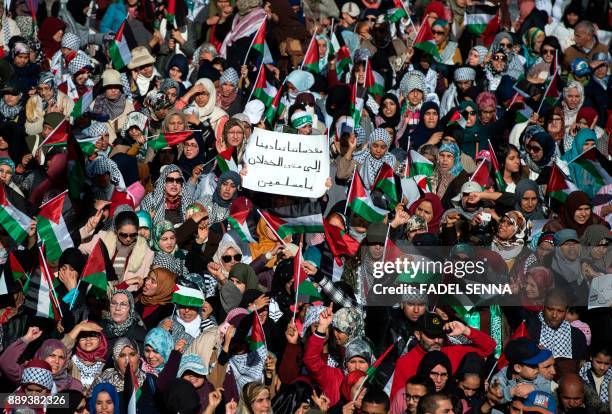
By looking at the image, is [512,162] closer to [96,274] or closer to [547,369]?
[547,369]

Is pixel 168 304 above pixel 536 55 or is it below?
above

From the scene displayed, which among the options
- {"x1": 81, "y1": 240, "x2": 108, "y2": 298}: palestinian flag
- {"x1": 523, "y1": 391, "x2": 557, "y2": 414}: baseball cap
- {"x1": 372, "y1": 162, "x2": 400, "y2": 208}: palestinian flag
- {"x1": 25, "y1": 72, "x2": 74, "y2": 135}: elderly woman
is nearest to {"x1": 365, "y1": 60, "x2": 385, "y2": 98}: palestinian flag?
{"x1": 372, "y1": 162, "x2": 400, "y2": 208}: palestinian flag

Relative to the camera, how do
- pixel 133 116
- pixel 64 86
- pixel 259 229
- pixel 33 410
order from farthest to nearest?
pixel 64 86, pixel 133 116, pixel 259 229, pixel 33 410

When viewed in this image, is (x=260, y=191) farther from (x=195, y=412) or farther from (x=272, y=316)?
(x=195, y=412)

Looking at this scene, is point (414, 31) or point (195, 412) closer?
point (195, 412)

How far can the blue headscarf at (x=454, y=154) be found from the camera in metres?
15.8

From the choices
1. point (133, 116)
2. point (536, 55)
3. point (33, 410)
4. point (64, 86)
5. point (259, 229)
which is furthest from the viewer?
point (536, 55)

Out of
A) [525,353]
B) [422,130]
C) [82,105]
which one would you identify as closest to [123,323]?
[525,353]

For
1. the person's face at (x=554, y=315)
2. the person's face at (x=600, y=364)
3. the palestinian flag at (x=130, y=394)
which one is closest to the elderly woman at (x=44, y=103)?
the palestinian flag at (x=130, y=394)

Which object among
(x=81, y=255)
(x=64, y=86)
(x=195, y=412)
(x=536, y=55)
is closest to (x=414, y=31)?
(x=536, y=55)

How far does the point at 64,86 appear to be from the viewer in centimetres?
1747

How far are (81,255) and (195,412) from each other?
2442 millimetres

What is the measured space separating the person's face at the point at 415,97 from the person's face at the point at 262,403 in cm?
604

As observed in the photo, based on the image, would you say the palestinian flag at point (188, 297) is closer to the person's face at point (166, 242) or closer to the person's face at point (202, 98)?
the person's face at point (166, 242)
